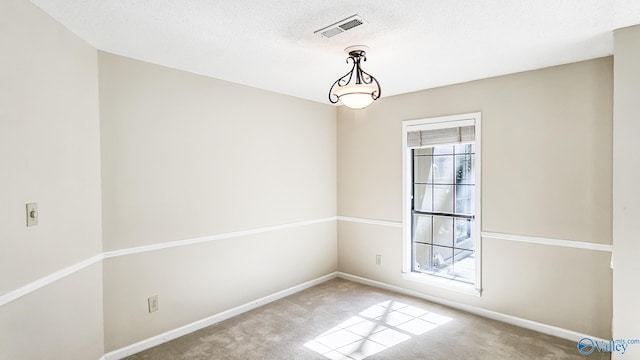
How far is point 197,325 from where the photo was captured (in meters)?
3.16

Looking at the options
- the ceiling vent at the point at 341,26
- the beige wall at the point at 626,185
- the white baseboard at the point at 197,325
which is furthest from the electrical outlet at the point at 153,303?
the beige wall at the point at 626,185

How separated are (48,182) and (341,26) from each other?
211 centimetres

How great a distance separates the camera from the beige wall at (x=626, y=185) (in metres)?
2.23

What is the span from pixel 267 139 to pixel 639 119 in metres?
3.25

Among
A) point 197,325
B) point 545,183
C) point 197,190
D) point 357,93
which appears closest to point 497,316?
point 545,183

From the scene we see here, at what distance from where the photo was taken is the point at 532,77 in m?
3.15

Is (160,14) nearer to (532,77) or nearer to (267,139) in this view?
(267,139)

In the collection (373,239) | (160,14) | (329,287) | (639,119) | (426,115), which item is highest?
(160,14)

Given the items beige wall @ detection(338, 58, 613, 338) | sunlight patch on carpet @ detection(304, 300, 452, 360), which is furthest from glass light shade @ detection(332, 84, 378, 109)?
sunlight patch on carpet @ detection(304, 300, 452, 360)

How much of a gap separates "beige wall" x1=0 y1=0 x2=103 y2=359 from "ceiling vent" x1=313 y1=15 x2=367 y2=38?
67.0 inches

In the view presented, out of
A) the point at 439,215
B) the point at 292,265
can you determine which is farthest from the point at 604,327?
the point at 292,265

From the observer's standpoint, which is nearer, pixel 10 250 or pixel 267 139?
pixel 10 250

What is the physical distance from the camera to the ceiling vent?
6.84ft

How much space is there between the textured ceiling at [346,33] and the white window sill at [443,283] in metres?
2.30
